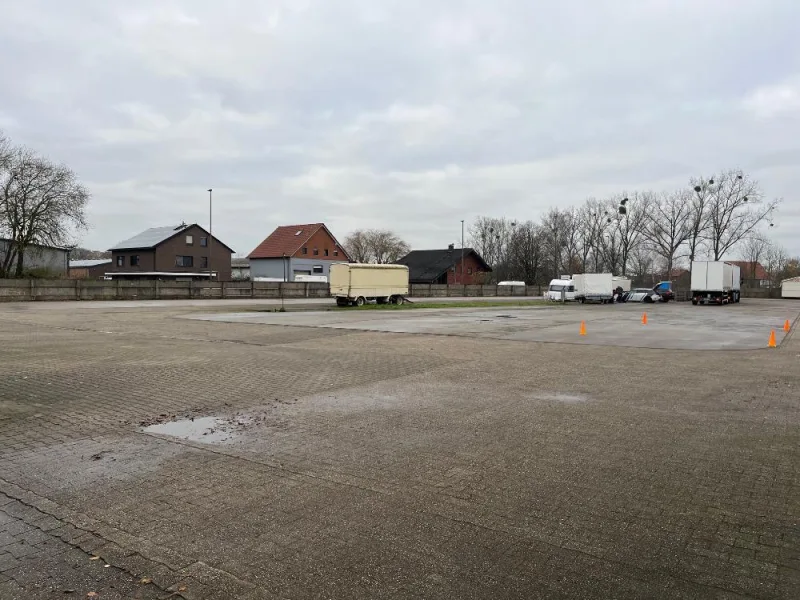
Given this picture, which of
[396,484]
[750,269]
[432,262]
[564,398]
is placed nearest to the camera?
[396,484]

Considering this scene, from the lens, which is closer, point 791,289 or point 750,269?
point 791,289

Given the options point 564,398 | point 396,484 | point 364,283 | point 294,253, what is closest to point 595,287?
point 364,283

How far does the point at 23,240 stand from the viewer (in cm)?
4744

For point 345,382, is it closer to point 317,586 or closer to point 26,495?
point 26,495

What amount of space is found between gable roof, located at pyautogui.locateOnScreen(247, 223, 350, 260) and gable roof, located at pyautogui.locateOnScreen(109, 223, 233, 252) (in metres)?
6.07

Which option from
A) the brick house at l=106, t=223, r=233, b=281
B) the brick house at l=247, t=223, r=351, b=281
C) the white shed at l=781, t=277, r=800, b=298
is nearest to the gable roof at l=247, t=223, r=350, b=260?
the brick house at l=247, t=223, r=351, b=281

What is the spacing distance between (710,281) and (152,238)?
66.0 meters

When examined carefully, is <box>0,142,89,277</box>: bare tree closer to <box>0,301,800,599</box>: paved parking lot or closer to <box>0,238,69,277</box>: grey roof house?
<box>0,238,69,277</box>: grey roof house

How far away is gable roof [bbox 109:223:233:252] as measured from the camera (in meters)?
72.4

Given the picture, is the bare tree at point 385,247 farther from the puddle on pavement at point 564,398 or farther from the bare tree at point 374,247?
the puddle on pavement at point 564,398

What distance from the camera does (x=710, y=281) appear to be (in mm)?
48656

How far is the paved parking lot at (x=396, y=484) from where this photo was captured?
3250 millimetres

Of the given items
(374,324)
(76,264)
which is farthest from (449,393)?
(76,264)

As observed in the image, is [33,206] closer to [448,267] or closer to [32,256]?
[32,256]
